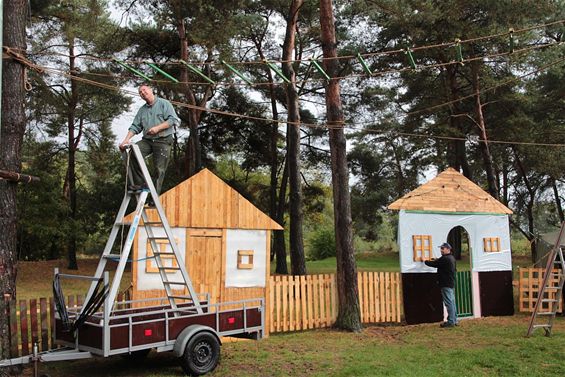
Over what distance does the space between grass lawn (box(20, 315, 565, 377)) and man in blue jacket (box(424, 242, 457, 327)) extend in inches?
30.2

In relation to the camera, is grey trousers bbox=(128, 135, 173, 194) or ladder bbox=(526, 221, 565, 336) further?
ladder bbox=(526, 221, 565, 336)

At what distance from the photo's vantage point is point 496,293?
43.4ft

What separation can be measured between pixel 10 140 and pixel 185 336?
3457mm

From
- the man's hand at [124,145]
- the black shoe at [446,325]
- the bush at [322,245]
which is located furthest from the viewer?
the bush at [322,245]

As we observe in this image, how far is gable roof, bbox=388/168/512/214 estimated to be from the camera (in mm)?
12594

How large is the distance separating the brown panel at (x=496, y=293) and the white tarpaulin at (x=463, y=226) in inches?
6.8

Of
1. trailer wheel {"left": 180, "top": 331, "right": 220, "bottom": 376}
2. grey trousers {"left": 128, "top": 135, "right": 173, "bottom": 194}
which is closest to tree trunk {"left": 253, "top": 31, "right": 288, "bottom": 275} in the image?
trailer wheel {"left": 180, "top": 331, "right": 220, "bottom": 376}

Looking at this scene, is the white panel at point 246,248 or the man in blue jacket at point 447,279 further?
the man in blue jacket at point 447,279

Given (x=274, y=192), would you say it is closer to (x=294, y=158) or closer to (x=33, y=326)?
(x=294, y=158)

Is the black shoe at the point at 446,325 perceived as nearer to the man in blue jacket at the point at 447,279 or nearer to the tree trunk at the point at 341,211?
the man in blue jacket at the point at 447,279

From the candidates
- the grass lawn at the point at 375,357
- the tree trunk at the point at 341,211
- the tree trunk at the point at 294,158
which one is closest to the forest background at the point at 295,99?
the tree trunk at the point at 294,158

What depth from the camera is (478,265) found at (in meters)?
13.1

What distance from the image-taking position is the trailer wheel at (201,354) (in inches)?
276

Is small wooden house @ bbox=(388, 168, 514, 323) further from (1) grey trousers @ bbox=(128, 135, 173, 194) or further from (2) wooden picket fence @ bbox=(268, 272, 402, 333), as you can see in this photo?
(1) grey trousers @ bbox=(128, 135, 173, 194)
